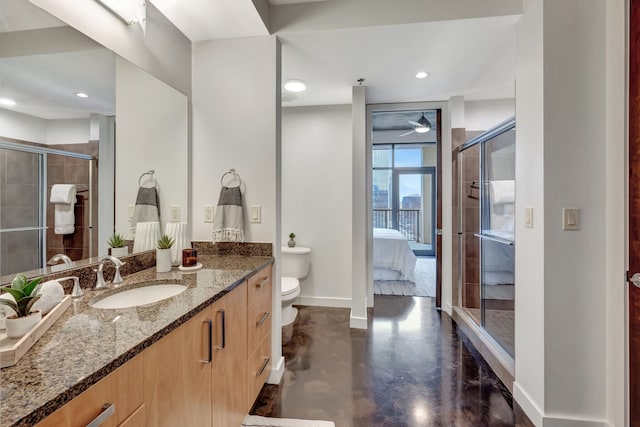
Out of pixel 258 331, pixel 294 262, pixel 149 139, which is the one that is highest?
pixel 149 139

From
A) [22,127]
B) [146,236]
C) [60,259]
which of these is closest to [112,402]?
[60,259]

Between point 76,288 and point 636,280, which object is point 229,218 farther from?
point 636,280

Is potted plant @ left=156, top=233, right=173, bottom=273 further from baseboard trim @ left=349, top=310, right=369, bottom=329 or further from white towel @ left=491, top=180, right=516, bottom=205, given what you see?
white towel @ left=491, top=180, right=516, bottom=205

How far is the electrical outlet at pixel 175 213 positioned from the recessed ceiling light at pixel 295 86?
5.07ft

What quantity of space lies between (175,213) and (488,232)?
8.41 ft

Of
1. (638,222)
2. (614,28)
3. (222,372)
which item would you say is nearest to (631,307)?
(638,222)

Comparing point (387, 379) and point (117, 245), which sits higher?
point (117, 245)

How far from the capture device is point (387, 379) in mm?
1913

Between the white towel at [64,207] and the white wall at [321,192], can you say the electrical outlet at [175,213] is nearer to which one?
the white towel at [64,207]

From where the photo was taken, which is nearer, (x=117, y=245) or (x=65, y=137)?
(x=65, y=137)

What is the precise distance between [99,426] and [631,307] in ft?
6.73

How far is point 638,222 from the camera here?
127cm

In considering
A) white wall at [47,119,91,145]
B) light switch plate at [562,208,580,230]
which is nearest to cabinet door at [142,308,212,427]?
white wall at [47,119,91,145]

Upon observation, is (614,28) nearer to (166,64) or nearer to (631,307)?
(631,307)
